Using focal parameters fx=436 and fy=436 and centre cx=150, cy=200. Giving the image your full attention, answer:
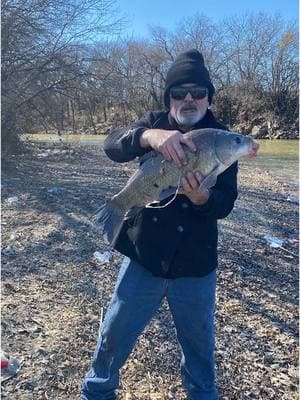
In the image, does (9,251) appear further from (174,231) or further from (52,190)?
(52,190)

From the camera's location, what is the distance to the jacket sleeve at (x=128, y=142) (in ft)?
8.22

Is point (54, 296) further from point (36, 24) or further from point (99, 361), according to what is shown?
point (36, 24)

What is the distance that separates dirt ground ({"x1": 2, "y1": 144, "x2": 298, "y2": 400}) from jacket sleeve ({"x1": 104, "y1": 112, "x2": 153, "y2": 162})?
67.6 inches

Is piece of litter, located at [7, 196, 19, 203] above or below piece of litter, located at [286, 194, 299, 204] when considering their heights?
above

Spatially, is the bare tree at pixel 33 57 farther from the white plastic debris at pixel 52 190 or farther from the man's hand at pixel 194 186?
the man's hand at pixel 194 186

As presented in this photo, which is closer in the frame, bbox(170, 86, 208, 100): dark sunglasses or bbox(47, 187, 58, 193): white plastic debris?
bbox(170, 86, 208, 100): dark sunglasses

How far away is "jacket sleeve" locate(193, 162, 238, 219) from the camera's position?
7.75ft

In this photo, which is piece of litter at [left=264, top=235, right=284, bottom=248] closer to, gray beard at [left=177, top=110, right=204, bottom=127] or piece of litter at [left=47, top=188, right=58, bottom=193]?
gray beard at [left=177, top=110, right=204, bottom=127]

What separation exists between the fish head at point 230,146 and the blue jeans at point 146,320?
73 cm

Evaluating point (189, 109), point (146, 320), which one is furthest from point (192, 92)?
point (146, 320)

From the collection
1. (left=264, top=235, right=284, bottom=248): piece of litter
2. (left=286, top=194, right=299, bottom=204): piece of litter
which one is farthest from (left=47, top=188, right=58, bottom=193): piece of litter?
(left=286, top=194, right=299, bottom=204): piece of litter

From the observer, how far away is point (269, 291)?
5.03 m

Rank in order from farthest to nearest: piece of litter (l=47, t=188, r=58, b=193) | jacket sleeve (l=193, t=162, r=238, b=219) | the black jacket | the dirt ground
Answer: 1. piece of litter (l=47, t=188, r=58, b=193)
2. the dirt ground
3. the black jacket
4. jacket sleeve (l=193, t=162, r=238, b=219)

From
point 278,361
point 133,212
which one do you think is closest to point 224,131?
point 133,212
